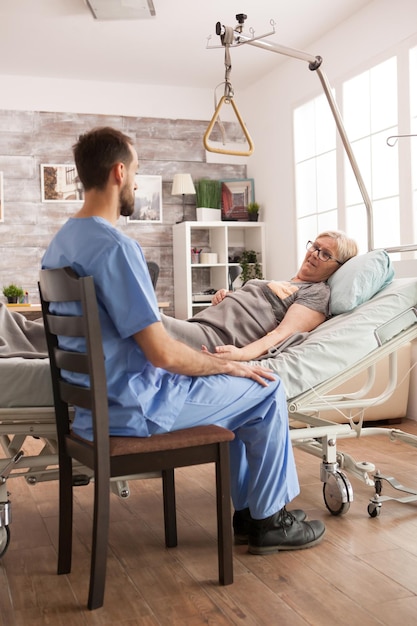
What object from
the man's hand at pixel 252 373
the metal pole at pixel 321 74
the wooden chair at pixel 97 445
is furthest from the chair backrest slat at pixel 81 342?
the metal pole at pixel 321 74

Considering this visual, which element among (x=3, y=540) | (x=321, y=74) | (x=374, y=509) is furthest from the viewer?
(x=321, y=74)

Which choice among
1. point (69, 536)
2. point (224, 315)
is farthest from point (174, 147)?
point (69, 536)

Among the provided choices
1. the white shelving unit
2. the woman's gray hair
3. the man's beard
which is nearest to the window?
the white shelving unit

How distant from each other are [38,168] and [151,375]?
14.5 ft

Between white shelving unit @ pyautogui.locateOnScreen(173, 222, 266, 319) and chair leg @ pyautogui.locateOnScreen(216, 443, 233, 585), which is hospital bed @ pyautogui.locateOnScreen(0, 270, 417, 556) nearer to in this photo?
chair leg @ pyautogui.locateOnScreen(216, 443, 233, 585)

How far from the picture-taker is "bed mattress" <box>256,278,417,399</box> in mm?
2330

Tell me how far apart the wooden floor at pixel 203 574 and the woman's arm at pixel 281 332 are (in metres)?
0.57

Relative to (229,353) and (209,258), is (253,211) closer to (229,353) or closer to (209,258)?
(209,258)

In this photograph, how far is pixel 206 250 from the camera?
6398 millimetres

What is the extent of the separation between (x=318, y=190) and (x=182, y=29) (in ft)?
4.87

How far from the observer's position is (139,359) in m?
1.87

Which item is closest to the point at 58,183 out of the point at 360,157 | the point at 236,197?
the point at 236,197

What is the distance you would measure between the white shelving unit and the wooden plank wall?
→ 0.21 meters

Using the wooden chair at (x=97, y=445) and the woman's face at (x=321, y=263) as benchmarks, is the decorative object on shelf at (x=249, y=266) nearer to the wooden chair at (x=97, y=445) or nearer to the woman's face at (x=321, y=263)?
the woman's face at (x=321, y=263)
